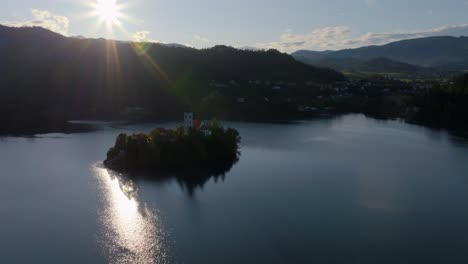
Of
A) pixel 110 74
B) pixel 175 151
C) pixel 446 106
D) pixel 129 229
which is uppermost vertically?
pixel 110 74

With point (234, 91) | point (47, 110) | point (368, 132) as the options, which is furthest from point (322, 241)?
point (234, 91)

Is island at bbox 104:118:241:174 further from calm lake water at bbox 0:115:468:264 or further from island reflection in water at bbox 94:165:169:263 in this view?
island reflection in water at bbox 94:165:169:263

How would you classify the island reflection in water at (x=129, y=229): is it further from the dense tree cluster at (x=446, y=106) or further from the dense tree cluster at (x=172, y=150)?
the dense tree cluster at (x=446, y=106)

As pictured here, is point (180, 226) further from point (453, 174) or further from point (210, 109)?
point (210, 109)

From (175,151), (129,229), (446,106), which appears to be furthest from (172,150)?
(446,106)

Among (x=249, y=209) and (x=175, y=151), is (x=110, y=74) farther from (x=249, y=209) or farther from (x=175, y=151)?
(x=249, y=209)

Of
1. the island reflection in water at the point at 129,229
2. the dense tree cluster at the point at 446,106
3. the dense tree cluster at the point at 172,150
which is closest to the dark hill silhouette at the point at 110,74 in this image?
the dense tree cluster at the point at 172,150
